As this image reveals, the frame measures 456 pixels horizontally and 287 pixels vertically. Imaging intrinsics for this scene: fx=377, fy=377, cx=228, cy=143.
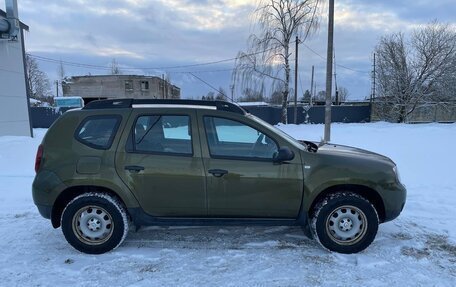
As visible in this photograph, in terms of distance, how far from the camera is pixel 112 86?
63.0 m

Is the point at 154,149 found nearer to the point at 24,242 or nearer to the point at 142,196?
the point at 142,196

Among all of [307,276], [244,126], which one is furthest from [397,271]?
[244,126]

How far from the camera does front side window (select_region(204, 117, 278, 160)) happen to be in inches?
170

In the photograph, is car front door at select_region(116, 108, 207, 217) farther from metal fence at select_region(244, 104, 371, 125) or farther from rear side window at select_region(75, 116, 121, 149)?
metal fence at select_region(244, 104, 371, 125)

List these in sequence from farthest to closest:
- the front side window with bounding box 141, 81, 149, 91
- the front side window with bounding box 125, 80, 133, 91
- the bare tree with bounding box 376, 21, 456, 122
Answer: the front side window with bounding box 141, 81, 149, 91 < the front side window with bounding box 125, 80, 133, 91 < the bare tree with bounding box 376, 21, 456, 122

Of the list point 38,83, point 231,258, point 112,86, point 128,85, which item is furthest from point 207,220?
point 38,83

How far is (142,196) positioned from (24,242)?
173 cm

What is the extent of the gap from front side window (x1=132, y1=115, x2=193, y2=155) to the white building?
1360 cm

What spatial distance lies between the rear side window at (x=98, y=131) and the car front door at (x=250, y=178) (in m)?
1.02

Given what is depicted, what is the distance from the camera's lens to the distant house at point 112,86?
62.4 metres

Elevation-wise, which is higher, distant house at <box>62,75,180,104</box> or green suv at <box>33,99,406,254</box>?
distant house at <box>62,75,180,104</box>

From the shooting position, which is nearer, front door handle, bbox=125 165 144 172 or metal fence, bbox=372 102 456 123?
front door handle, bbox=125 165 144 172

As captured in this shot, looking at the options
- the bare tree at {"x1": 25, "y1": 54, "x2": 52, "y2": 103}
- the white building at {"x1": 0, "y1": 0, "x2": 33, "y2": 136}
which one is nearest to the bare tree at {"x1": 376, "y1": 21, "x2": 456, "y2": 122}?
the white building at {"x1": 0, "y1": 0, "x2": 33, "y2": 136}

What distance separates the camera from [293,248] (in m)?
4.52
